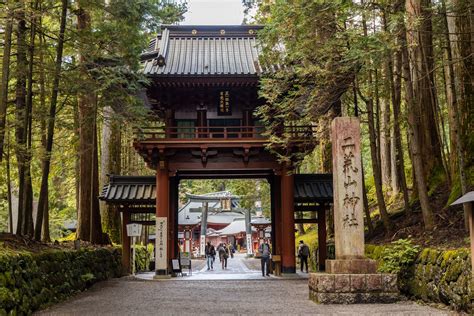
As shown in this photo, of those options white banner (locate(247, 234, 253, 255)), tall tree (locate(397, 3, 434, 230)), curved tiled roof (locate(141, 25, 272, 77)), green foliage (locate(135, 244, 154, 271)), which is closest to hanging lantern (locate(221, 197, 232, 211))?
white banner (locate(247, 234, 253, 255))

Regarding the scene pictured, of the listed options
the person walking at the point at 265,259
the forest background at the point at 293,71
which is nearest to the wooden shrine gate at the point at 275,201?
the person walking at the point at 265,259

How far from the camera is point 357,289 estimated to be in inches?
346

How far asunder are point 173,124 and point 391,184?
9.61 m

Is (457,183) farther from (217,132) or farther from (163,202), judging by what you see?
(163,202)

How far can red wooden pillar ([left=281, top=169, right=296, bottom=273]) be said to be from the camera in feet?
51.6

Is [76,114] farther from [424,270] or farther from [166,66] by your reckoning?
[424,270]

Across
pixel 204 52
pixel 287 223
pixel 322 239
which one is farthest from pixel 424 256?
pixel 204 52

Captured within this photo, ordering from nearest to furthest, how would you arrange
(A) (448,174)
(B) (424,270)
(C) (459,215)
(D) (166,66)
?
(B) (424,270), (C) (459,215), (A) (448,174), (D) (166,66)

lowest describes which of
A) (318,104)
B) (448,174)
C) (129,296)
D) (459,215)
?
(129,296)

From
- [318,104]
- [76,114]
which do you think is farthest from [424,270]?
[76,114]

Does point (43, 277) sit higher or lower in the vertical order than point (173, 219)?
lower

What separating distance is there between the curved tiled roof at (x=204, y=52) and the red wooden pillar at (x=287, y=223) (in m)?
3.65

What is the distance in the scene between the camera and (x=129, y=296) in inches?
412

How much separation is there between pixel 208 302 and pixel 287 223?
268 inches
